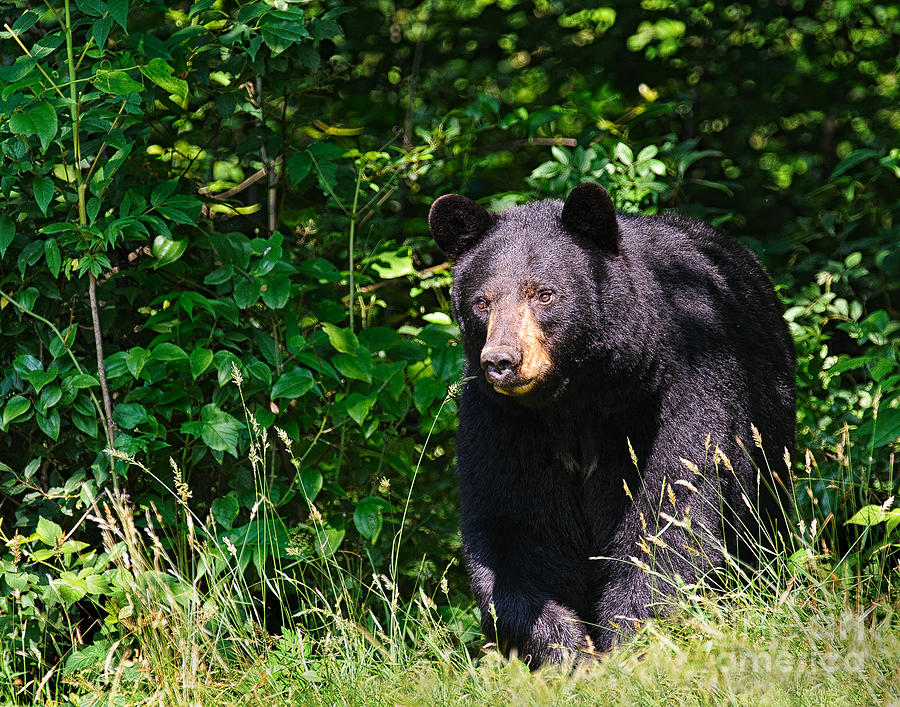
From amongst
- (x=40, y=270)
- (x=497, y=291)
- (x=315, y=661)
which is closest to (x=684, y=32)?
(x=497, y=291)

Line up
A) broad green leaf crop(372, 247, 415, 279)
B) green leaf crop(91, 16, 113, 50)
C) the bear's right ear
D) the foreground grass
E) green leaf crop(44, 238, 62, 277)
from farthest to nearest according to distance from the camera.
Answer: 1. broad green leaf crop(372, 247, 415, 279)
2. the bear's right ear
3. green leaf crop(44, 238, 62, 277)
4. green leaf crop(91, 16, 113, 50)
5. the foreground grass

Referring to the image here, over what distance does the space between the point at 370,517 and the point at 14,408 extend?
4.69 ft

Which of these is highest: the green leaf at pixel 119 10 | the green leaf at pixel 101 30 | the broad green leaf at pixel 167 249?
the green leaf at pixel 119 10

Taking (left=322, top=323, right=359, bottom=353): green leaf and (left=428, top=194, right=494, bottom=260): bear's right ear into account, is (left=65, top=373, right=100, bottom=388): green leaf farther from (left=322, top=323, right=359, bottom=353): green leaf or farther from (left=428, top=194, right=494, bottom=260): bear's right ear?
(left=428, top=194, right=494, bottom=260): bear's right ear

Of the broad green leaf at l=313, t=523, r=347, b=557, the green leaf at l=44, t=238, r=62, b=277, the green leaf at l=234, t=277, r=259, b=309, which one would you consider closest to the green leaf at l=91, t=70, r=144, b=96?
the green leaf at l=44, t=238, r=62, b=277

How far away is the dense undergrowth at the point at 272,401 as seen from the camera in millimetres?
3217

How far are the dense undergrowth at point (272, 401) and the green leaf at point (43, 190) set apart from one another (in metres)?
0.01

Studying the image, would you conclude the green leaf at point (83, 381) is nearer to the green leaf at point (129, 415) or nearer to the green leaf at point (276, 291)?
the green leaf at point (129, 415)

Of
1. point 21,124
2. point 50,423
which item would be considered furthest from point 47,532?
point 21,124

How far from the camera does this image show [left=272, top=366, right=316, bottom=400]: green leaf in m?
4.15

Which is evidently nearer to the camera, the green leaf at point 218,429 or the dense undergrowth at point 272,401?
the dense undergrowth at point 272,401

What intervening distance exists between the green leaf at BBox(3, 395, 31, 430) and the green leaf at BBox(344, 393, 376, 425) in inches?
48.6

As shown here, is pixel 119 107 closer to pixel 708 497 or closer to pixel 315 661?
pixel 315 661

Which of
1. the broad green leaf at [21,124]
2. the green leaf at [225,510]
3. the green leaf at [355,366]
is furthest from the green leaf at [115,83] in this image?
the green leaf at [225,510]
